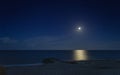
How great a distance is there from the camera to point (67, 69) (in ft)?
20.1

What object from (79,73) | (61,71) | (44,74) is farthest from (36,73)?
(79,73)

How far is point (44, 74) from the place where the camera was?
5992 mm

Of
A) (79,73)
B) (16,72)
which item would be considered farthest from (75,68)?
(16,72)

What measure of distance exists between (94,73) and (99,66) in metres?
0.54

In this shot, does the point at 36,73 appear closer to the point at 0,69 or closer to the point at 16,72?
the point at 16,72

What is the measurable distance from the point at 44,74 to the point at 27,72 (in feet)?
1.31

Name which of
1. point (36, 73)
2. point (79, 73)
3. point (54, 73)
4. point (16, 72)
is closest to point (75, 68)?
point (79, 73)

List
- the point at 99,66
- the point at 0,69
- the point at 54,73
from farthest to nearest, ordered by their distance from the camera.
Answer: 1. the point at 99,66
2. the point at 54,73
3. the point at 0,69

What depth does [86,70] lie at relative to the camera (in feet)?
20.1

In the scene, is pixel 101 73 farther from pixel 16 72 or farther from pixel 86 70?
pixel 16 72

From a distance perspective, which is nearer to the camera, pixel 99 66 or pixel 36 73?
pixel 36 73

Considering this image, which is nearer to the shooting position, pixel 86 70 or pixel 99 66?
pixel 86 70

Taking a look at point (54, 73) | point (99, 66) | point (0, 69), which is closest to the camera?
point (0, 69)

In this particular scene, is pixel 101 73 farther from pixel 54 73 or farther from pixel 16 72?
pixel 16 72
